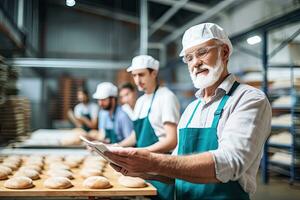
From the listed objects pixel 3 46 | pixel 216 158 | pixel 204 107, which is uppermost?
pixel 3 46

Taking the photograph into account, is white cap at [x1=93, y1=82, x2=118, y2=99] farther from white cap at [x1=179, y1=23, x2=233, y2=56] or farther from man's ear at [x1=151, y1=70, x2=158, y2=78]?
white cap at [x1=179, y1=23, x2=233, y2=56]

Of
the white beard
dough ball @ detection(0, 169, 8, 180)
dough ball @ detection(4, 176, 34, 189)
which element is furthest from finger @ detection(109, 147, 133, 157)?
dough ball @ detection(0, 169, 8, 180)

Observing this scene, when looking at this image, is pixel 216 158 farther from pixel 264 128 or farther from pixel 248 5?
pixel 248 5

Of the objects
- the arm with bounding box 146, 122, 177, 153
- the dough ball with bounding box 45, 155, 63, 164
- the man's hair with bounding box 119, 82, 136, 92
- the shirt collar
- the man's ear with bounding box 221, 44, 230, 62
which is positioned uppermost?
the man's ear with bounding box 221, 44, 230, 62

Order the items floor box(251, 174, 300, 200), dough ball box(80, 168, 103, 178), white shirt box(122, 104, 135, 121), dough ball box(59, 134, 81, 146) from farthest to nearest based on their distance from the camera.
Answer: dough ball box(59, 134, 81, 146) < white shirt box(122, 104, 135, 121) < dough ball box(80, 168, 103, 178) < floor box(251, 174, 300, 200)

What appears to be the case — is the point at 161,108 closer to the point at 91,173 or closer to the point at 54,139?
the point at 91,173

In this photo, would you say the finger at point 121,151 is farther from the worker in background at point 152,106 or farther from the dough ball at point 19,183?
the worker in background at point 152,106

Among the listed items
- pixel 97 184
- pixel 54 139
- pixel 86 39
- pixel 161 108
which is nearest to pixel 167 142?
pixel 161 108

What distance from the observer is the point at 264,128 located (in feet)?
3.42

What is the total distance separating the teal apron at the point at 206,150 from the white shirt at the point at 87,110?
1.19m

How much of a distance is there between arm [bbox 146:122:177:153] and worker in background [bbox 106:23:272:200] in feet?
1.25

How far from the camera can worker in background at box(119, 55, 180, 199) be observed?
191 centimetres

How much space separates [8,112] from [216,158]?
75.1 inches

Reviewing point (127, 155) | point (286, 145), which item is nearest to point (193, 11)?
point (127, 155)
